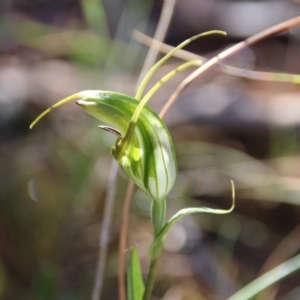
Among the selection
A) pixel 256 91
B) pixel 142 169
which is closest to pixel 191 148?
pixel 256 91

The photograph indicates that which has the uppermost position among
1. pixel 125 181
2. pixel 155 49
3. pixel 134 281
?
pixel 155 49

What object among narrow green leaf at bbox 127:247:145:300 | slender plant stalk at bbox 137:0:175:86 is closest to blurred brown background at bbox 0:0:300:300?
slender plant stalk at bbox 137:0:175:86

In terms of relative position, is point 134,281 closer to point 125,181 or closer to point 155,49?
point 155,49

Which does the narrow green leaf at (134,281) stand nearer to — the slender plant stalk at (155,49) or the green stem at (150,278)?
the green stem at (150,278)

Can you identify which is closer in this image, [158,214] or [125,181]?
[158,214]

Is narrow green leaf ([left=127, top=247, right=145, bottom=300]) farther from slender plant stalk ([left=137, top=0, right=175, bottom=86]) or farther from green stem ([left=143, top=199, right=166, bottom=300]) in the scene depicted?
slender plant stalk ([left=137, top=0, right=175, bottom=86])

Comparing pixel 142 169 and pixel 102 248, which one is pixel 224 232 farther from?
pixel 142 169

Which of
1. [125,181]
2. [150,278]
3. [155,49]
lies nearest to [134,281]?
[150,278]

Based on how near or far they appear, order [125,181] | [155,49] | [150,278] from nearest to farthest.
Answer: [150,278] → [155,49] → [125,181]

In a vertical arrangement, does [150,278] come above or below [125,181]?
above
